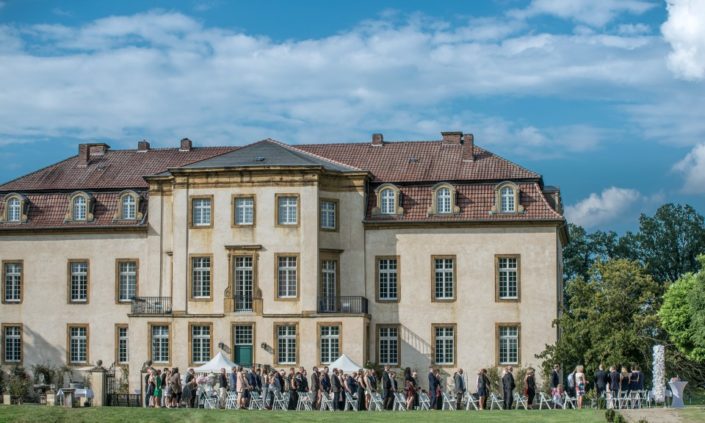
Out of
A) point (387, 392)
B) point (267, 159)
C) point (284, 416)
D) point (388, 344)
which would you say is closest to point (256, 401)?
point (387, 392)

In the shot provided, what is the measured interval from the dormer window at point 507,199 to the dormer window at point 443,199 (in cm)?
173

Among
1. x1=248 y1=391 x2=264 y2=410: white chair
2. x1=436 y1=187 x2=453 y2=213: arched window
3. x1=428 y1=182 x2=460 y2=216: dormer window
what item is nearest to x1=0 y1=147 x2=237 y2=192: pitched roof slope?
x1=428 y1=182 x2=460 y2=216: dormer window

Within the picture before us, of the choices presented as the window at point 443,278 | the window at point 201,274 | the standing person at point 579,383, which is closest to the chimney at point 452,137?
the window at point 443,278

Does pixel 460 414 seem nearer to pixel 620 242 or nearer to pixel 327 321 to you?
pixel 327 321

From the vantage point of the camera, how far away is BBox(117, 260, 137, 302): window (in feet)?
186

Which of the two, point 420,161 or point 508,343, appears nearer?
point 508,343

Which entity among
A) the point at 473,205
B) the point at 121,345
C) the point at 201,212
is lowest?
the point at 121,345

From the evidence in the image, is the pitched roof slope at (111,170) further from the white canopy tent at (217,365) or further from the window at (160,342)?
the white canopy tent at (217,365)

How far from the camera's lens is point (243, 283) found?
54156 millimetres

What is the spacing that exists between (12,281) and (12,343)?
2668mm

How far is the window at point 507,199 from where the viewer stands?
54031mm

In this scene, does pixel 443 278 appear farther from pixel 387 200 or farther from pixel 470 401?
pixel 470 401

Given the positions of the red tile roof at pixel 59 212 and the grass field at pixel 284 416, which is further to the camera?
Answer: the red tile roof at pixel 59 212

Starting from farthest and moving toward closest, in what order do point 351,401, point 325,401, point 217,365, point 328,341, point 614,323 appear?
point 328,341 < point 217,365 < point 614,323 < point 325,401 < point 351,401
